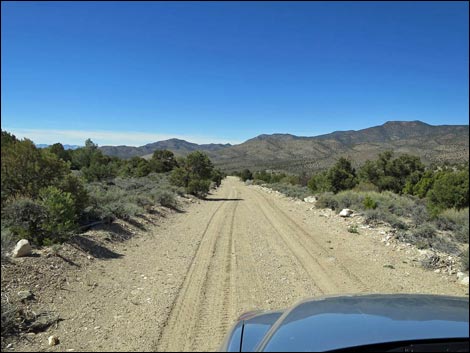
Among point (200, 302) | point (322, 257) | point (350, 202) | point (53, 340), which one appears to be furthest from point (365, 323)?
point (350, 202)

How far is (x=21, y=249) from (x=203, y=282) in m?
3.69

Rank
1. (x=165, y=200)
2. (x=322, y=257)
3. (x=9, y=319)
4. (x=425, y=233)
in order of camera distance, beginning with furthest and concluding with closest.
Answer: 1. (x=165, y=200)
2. (x=425, y=233)
3. (x=322, y=257)
4. (x=9, y=319)

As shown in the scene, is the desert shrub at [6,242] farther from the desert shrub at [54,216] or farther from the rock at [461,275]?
the rock at [461,275]

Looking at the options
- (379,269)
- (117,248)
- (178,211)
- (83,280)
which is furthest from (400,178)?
(83,280)

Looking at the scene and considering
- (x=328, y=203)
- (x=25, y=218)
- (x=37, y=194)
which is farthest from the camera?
(x=328, y=203)

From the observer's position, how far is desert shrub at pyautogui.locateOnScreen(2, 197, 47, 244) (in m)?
7.18

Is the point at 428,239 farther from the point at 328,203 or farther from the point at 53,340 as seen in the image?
the point at 53,340

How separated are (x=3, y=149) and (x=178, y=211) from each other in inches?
584

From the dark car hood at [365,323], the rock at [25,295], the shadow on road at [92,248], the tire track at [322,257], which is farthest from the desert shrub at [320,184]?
the dark car hood at [365,323]

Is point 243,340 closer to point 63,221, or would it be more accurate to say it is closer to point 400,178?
point 63,221

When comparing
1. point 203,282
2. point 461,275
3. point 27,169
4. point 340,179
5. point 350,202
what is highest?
point 27,169

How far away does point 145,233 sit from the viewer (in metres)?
12.5

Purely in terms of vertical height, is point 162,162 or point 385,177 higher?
point 162,162

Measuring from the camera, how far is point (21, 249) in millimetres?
7199
